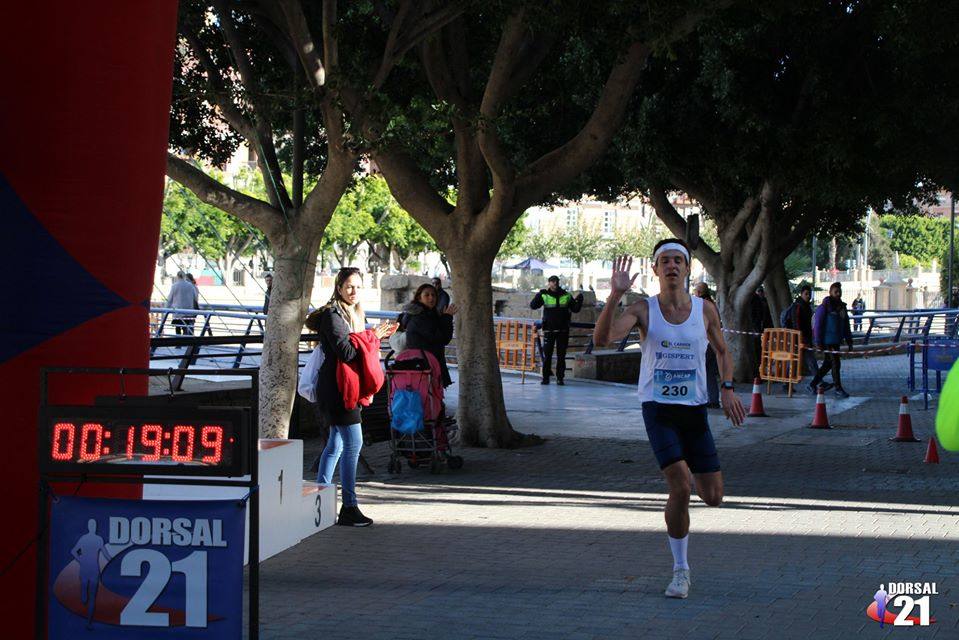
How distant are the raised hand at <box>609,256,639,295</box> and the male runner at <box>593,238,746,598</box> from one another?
0.04ft

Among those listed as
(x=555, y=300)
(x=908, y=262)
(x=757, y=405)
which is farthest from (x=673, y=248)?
(x=908, y=262)

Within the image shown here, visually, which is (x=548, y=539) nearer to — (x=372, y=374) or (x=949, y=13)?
(x=372, y=374)

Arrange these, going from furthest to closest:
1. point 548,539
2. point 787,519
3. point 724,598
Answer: point 787,519 → point 548,539 → point 724,598

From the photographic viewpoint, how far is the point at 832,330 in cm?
2100

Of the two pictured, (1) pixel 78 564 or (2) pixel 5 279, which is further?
(2) pixel 5 279

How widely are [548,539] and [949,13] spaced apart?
10863 millimetres

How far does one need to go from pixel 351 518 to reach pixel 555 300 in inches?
490

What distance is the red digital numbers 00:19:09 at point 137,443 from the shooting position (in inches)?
177

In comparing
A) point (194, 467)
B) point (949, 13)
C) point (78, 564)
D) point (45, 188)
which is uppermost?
point (949, 13)

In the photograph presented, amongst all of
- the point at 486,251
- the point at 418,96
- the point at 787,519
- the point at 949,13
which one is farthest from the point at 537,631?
the point at 949,13

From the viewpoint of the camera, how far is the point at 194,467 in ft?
14.8

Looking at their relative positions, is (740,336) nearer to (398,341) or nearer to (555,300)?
(555,300)

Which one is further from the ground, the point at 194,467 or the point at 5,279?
the point at 5,279

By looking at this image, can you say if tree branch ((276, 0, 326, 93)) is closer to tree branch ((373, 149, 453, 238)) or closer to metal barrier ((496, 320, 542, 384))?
tree branch ((373, 149, 453, 238))
